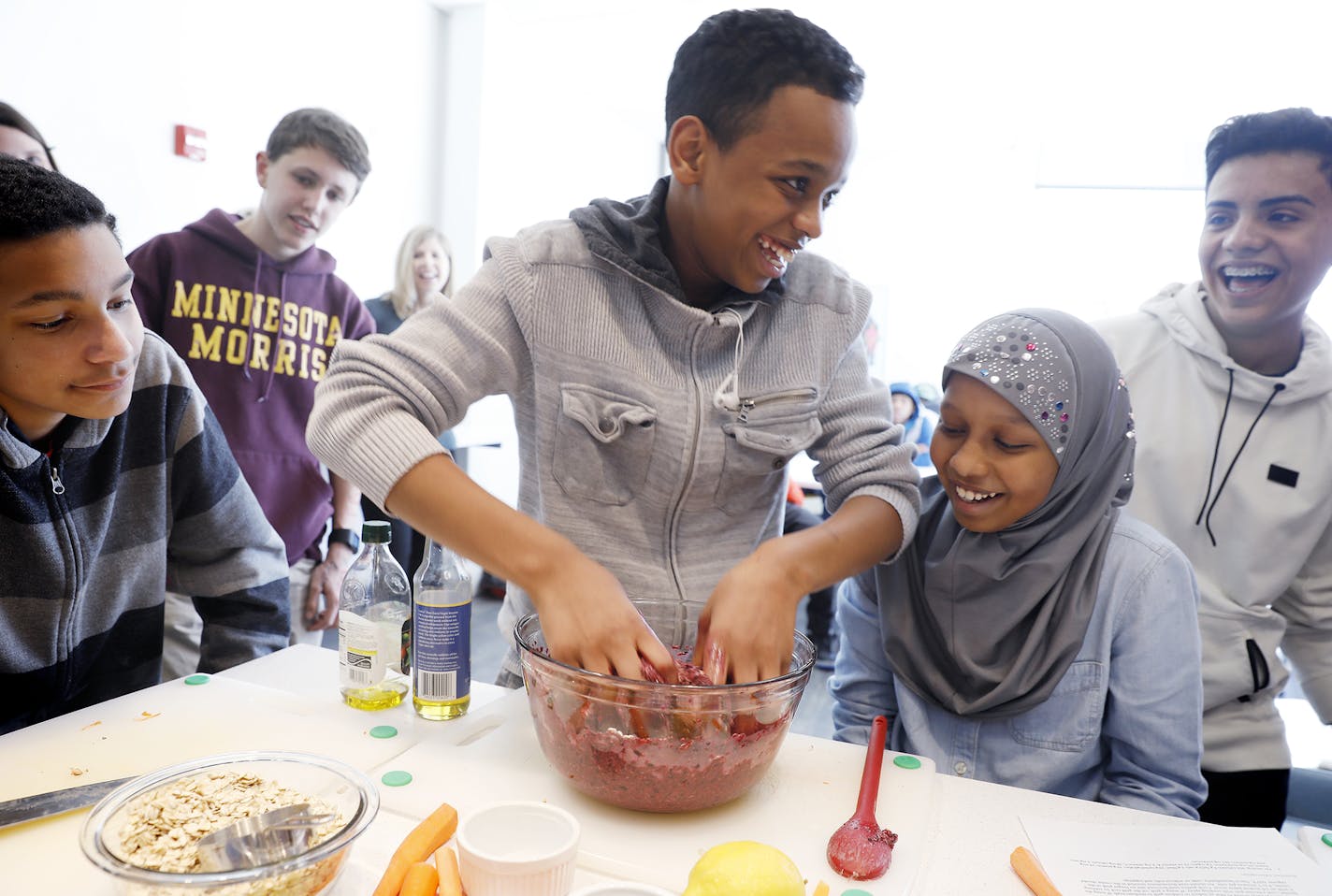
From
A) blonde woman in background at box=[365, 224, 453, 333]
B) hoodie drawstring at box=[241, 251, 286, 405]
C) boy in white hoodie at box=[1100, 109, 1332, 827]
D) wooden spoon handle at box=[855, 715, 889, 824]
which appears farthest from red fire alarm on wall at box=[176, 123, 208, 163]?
wooden spoon handle at box=[855, 715, 889, 824]

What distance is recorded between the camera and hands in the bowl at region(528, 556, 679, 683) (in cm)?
84

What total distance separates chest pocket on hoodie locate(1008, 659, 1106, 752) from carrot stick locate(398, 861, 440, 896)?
0.84 meters

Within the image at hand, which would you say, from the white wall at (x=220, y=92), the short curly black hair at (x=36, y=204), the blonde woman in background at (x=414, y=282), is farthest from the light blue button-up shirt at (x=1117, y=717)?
the white wall at (x=220, y=92)

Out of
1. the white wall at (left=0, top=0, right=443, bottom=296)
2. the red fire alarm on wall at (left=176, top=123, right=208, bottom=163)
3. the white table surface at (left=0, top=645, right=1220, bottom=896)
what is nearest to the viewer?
the white table surface at (left=0, top=645, right=1220, bottom=896)

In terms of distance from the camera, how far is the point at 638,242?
3.73 feet

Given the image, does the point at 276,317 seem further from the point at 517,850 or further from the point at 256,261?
the point at 517,850

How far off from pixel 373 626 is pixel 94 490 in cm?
46

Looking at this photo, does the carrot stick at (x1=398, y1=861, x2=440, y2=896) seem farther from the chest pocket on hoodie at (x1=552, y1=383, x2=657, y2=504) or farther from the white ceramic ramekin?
the chest pocket on hoodie at (x1=552, y1=383, x2=657, y2=504)

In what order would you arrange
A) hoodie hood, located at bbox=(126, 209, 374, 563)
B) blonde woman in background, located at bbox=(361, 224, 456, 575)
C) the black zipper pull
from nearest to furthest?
the black zipper pull, hoodie hood, located at bbox=(126, 209, 374, 563), blonde woman in background, located at bbox=(361, 224, 456, 575)

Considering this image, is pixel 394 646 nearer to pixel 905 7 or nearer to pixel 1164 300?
pixel 1164 300

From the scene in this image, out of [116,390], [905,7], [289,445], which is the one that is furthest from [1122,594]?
[905,7]

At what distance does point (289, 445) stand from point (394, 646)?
52.1 inches

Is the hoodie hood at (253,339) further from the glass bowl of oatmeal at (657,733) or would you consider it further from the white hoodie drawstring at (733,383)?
the glass bowl of oatmeal at (657,733)

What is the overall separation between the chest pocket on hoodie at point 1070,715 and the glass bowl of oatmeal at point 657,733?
0.51 meters
